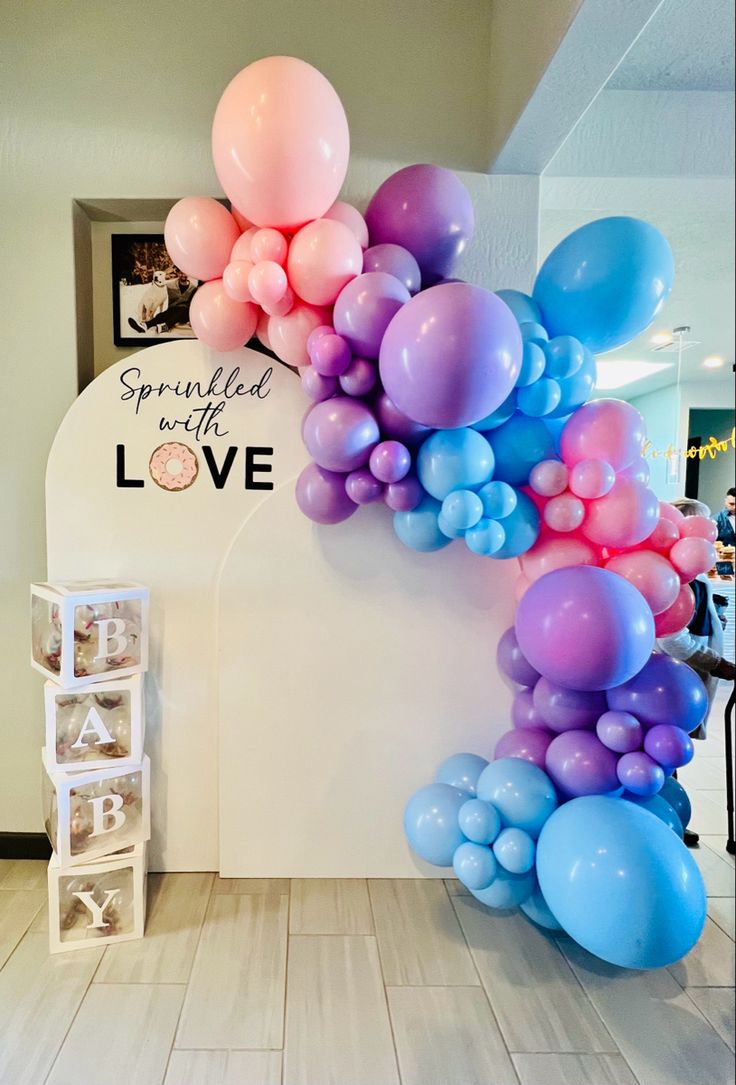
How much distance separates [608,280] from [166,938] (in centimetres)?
201

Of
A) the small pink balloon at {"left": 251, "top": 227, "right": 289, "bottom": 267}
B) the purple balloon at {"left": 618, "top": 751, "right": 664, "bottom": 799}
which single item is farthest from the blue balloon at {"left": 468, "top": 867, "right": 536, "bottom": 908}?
the small pink balloon at {"left": 251, "top": 227, "right": 289, "bottom": 267}

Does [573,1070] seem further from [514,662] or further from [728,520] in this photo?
[728,520]

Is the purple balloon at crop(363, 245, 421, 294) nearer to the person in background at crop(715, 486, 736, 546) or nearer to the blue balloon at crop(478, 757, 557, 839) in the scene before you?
the blue balloon at crop(478, 757, 557, 839)

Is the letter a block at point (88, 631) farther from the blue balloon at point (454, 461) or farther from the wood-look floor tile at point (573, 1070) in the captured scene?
the wood-look floor tile at point (573, 1070)

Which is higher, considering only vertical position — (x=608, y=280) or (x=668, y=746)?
(x=608, y=280)

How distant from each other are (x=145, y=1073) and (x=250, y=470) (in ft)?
4.75

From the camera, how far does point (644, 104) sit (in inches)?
81.7

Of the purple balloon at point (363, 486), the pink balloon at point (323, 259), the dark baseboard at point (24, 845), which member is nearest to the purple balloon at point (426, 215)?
the pink balloon at point (323, 259)

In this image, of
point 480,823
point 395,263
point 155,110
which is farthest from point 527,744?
point 155,110

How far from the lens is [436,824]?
1.64 m

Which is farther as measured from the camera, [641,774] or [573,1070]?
[641,774]

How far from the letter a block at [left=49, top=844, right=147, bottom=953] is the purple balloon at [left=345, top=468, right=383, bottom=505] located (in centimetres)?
111

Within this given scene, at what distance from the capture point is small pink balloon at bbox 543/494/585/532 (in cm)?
159

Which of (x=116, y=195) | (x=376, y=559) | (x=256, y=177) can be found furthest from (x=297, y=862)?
(x=116, y=195)
